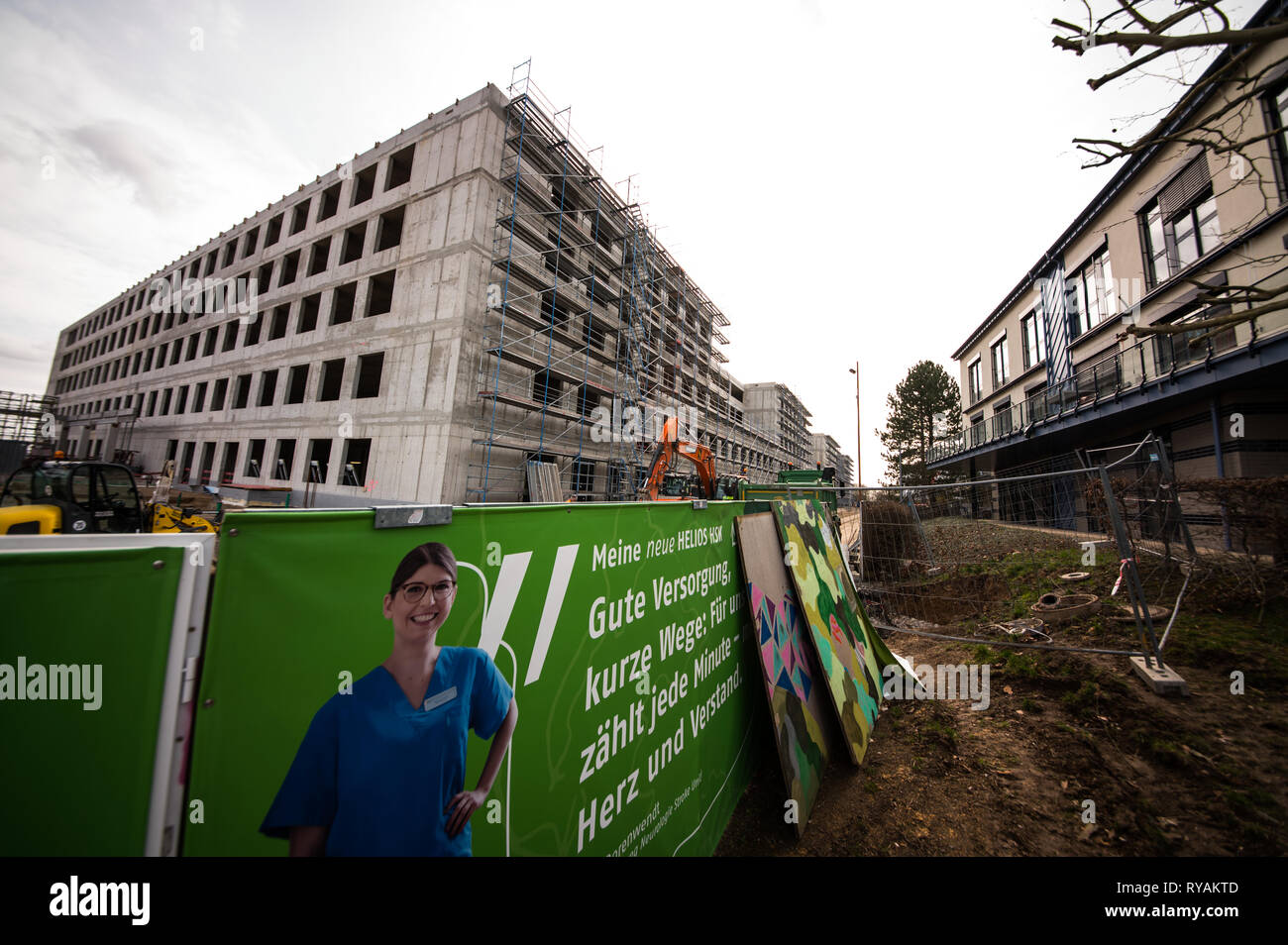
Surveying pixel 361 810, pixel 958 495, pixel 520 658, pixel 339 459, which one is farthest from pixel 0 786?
pixel 339 459

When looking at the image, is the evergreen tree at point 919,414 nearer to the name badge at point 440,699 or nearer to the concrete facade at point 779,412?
the concrete facade at point 779,412

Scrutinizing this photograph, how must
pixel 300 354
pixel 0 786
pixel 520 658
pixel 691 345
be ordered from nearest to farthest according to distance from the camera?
pixel 0 786 → pixel 520 658 → pixel 300 354 → pixel 691 345

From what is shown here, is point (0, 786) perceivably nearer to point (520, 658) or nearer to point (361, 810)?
point (361, 810)

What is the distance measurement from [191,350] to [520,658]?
37.2m

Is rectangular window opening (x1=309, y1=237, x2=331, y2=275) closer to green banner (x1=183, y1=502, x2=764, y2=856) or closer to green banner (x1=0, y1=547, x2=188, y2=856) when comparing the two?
green banner (x1=183, y1=502, x2=764, y2=856)

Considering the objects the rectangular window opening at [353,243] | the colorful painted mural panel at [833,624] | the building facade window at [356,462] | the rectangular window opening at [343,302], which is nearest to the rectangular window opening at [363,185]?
the rectangular window opening at [353,243]

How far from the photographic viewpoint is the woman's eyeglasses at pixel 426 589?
1355 mm

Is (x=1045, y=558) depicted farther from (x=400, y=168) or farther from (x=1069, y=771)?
(x=400, y=168)

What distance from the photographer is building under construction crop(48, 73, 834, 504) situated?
47.8 feet

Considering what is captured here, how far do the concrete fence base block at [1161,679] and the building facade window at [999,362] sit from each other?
28433 millimetres

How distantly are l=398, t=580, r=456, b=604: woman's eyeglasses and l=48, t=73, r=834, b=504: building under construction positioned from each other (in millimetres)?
13135

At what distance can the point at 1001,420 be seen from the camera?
20.4 m

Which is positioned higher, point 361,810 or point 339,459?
point 339,459
